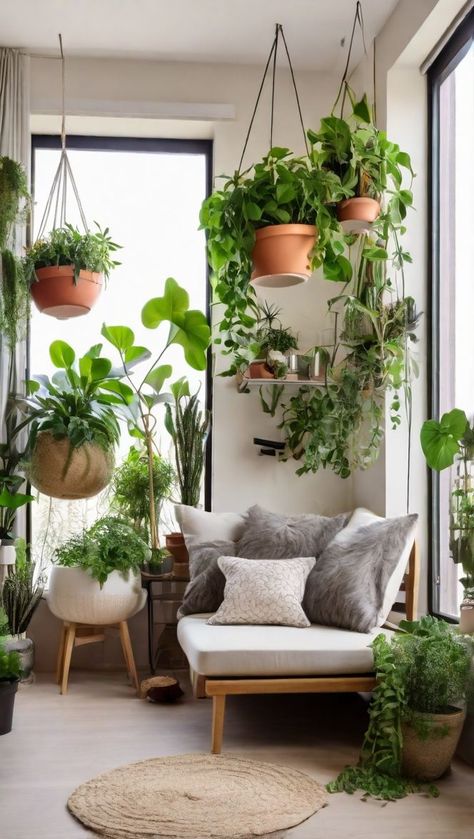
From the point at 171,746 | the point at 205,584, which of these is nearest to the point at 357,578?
the point at 205,584

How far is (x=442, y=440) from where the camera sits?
3660 mm

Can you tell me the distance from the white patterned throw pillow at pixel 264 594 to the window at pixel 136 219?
1245mm

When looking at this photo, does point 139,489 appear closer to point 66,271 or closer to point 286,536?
point 286,536

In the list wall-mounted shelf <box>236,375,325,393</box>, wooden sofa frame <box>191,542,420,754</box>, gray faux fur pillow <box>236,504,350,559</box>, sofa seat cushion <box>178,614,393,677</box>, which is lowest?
wooden sofa frame <box>191,542,420,754</box>

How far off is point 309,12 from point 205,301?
5.34ft

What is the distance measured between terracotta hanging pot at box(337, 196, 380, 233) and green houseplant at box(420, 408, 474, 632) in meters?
0.90

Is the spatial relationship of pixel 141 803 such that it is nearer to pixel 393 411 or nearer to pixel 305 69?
pixel 393 411

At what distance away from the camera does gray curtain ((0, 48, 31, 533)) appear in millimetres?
4785

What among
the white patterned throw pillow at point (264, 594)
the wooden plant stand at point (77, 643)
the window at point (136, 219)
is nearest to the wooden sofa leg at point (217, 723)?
the white patterned throw pillow at point (264, 594)

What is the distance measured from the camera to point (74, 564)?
435cm

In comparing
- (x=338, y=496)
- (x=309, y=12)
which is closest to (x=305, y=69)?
(x=309, y=12)

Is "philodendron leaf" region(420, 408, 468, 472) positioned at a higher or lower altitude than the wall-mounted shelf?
lower

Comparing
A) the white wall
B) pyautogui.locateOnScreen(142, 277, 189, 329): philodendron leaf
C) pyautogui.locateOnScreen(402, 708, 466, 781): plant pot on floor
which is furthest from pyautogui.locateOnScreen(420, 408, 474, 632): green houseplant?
pyautogui.locateOnScreen(142, 277, 189, 329): philodendron leaf

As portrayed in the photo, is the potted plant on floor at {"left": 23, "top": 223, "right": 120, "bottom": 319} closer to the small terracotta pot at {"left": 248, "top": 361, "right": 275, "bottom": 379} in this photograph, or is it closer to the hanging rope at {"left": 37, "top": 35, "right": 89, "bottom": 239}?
the hanging rope at {"left": 37, "top": 35, "right": 89, "bottom": 239}
